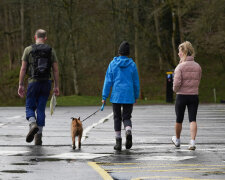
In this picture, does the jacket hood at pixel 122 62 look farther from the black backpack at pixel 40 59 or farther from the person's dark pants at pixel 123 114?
the black backpack at pixel 40 59

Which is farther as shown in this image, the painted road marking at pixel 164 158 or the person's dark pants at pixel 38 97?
the person's dark pants at pixel 38 97

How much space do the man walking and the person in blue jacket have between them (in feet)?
3.23

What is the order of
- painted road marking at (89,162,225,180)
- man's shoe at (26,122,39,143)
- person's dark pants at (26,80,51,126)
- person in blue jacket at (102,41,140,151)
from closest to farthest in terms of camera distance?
painted road marking at (89,162,225,180) < man's shoe at (26,122,39,143) < person in blue jacket at (102,41,140,151) < person's dark pants at (26,80,51,126)

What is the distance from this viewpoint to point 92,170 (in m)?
8.34

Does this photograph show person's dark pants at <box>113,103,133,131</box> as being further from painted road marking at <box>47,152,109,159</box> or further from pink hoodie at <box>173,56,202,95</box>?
painted road marking at <box>47,152,109,159</box>

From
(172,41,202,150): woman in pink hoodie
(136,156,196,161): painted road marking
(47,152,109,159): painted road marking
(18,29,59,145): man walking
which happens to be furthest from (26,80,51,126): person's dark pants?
(136,156,196,161): painted road marking

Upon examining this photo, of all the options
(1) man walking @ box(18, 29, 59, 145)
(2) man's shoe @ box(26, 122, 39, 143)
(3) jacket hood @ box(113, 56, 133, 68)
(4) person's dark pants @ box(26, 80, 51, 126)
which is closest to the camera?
(2) man's shoe @ box(26, 122, 39, 143)

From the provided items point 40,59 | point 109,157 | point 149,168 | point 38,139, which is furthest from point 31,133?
point 149,168

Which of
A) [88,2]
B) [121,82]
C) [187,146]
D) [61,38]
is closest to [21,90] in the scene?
[121,82]

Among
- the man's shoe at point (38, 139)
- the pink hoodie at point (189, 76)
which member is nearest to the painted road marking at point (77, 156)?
the man's shoe at point (38, 139)

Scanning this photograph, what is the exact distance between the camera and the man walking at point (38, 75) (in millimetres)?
→ 11859

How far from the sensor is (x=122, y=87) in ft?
37.9

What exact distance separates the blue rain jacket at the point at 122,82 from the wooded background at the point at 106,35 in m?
26.4

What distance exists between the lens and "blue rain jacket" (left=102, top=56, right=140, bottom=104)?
11500mm
